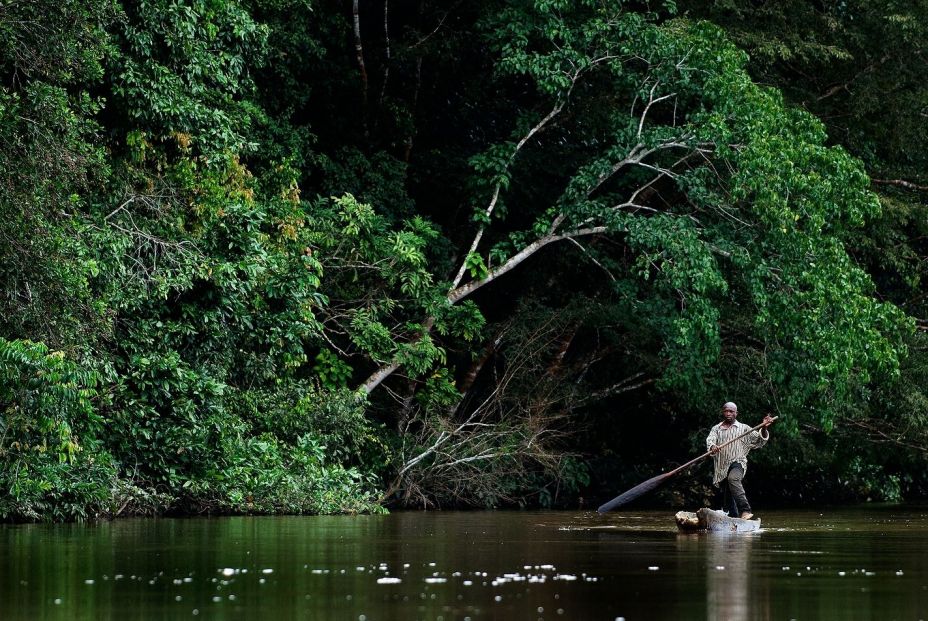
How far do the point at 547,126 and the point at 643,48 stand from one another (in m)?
3.78

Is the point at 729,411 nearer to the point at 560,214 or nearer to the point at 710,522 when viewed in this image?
the point at 710,522

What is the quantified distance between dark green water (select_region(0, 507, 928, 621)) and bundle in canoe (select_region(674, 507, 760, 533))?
0.44 m

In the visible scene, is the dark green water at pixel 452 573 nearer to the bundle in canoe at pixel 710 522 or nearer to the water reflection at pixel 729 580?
the water reflection at pixel 729 580

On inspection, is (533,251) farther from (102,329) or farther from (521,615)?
(521,615)

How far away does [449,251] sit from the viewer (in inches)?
1161

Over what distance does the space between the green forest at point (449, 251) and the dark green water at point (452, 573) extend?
3.92m

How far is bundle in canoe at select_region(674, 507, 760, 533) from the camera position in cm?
1672

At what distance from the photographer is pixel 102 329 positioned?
19156mm

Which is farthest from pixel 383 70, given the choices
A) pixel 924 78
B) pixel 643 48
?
pixel 924 78

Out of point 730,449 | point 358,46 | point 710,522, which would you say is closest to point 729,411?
point 730,449

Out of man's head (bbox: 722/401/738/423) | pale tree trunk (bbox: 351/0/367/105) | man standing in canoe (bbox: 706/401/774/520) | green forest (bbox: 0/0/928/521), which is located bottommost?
man standing in canoe (bbox: 706/401/774/520)

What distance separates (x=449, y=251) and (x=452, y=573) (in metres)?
19.1

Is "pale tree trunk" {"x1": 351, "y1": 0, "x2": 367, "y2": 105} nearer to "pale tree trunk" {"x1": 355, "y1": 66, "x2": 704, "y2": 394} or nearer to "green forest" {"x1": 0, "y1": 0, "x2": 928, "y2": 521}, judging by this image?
"green forest" {"x1": 0, "y1": 0, "x2": 928, "y2": 521}

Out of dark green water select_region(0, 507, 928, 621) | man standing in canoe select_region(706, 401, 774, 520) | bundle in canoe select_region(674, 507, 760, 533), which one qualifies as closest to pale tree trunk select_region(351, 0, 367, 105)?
man standing in canoe select_region(706, 401, 774, 520)
